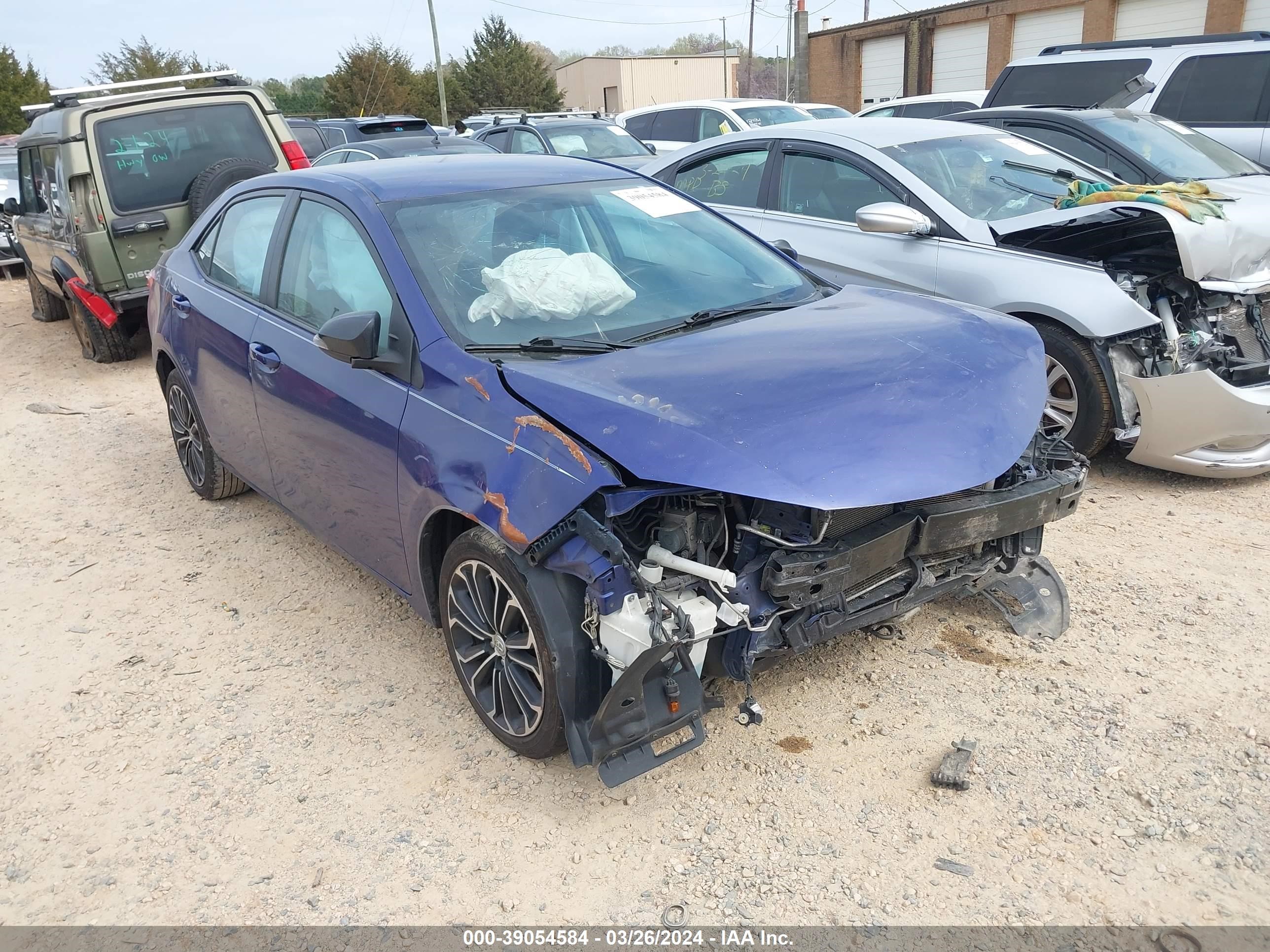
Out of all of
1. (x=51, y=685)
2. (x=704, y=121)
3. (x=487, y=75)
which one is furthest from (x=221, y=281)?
(x=487, y=75)

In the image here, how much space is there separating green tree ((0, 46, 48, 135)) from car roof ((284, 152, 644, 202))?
3275 centimetres

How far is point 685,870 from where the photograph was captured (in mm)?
2701

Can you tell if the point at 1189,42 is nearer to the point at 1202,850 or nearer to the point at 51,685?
the point at 1202,850

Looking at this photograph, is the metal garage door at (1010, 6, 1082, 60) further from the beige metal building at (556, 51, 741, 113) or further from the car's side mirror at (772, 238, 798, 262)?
the car's side mirror at (772, 238, 798, 262)

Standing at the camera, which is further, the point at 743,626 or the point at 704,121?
the point at 704,121

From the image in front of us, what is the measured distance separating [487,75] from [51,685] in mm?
43202

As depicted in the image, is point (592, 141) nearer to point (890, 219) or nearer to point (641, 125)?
point (641, 125)

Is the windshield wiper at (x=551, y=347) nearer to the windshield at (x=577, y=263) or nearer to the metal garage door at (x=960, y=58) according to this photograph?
the windshield at (x=577, y=263)

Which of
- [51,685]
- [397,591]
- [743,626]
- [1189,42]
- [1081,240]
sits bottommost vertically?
[51,685]

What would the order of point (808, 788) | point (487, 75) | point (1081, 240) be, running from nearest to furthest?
point (808, 788)
point (1081, 240)
point (487, 75)

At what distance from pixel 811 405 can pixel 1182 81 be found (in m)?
8.70

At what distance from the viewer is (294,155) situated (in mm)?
8469

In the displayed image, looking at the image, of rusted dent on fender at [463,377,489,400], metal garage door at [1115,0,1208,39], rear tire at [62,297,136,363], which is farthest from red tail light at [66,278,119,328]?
metal garage door at [1115,0,1208,39]

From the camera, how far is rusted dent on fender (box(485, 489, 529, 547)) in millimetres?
2744
